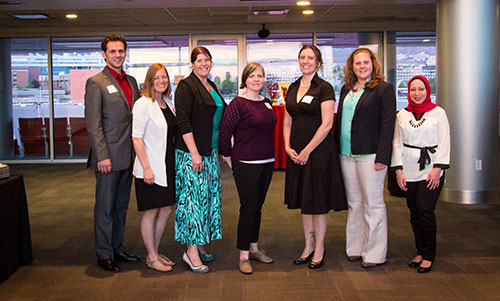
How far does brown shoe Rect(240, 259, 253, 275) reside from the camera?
3.64 m

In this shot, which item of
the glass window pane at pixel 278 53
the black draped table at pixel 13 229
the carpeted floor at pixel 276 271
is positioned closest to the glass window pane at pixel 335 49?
the glass window pane at pixel 278 53

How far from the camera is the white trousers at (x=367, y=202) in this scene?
145 inches

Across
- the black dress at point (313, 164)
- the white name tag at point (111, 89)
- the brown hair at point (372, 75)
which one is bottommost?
the black dress at point (313, 164)

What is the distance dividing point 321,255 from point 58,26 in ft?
27.7

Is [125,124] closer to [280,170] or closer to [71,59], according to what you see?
[280,170]

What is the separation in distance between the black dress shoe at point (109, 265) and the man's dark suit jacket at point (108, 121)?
694 mm

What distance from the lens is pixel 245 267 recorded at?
366 cm

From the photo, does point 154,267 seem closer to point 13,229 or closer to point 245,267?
point 245,267

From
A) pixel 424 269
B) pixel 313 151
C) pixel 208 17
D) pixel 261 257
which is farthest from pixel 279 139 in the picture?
pixel 424 269

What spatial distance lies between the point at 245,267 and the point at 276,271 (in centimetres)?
23

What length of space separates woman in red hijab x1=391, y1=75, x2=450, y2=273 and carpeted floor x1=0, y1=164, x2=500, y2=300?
30 cm

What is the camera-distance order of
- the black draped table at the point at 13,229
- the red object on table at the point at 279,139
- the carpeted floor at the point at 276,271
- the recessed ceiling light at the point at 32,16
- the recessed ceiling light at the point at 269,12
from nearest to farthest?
1. the carpeted floor at the point at 276,271
2. the black draped table at the point at 13,229
3. the red object on table at the point at 279,139
4. the recessed ceiling light at the point at 269,12
5. the recessed ceiling light at the point at 32,16

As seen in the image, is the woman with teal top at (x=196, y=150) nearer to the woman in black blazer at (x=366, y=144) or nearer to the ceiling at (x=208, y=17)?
the woman in black blazer at (x=366, y=144)

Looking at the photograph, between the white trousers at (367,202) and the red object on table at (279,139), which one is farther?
the red object on table at (279,139)
